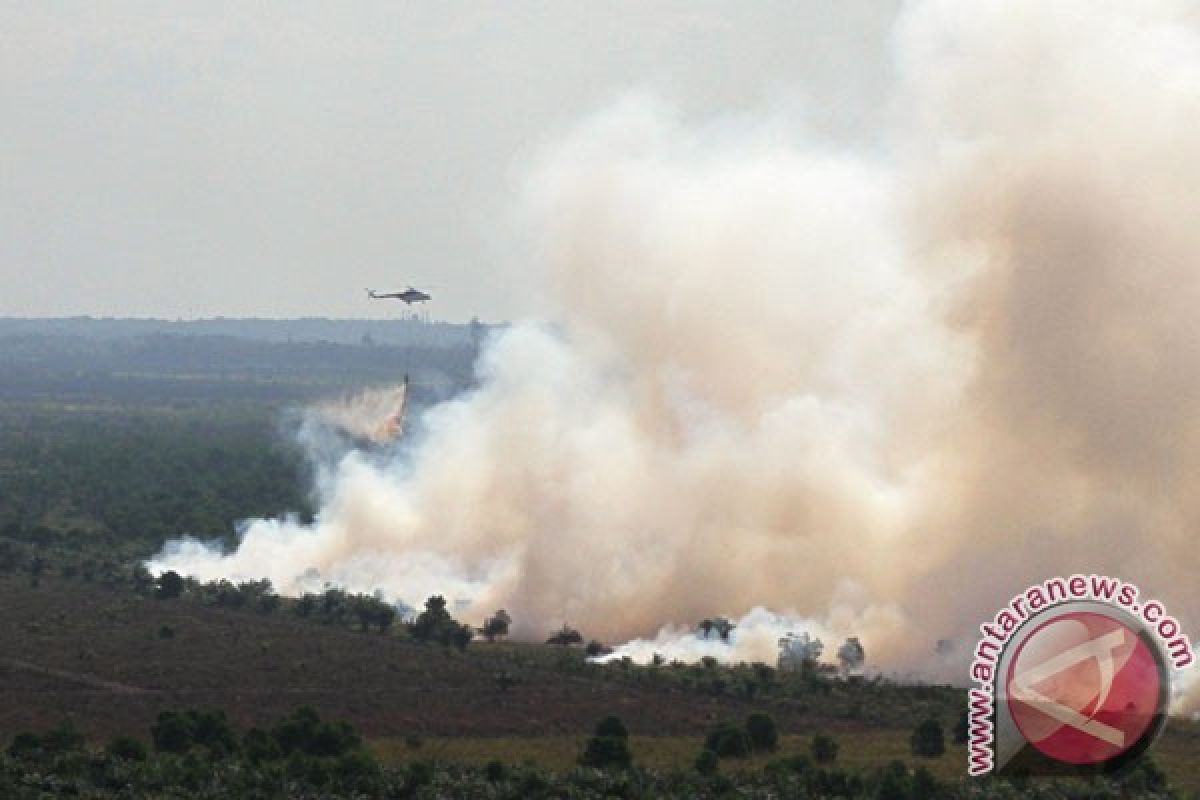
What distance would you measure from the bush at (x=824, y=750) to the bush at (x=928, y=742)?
2.77 meters

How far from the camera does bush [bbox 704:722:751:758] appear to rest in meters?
77.7

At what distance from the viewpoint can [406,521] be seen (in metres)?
125

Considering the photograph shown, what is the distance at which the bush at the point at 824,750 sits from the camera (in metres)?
76.5

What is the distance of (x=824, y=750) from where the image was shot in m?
76.6

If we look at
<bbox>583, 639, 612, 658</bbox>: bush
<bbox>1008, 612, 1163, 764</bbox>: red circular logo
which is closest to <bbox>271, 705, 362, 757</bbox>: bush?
<bbox>1008, 612, 1163, 764</bbox>: red circular logo

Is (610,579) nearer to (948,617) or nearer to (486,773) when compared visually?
(948,617)

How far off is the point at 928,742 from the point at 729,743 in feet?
22.3

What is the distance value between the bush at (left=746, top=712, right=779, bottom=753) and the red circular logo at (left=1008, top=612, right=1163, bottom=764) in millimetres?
8297

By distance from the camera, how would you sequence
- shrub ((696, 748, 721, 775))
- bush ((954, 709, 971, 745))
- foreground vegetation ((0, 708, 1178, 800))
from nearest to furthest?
foreground vegetation ((0, 708, 1178, 800)) < shrub ((696, 748, 721, 775)) < bush ((954, 709, 971, 745))

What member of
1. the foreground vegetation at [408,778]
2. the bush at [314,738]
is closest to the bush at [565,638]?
the bush at [314,738]

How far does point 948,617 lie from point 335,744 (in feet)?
106

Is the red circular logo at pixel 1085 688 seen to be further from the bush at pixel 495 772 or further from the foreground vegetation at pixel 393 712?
the bush at pixel 495 772

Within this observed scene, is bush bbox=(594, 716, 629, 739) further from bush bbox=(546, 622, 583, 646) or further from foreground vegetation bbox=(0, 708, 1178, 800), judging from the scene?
bush bbox=(546, 622, 583, 646)

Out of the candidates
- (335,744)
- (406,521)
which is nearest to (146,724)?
(335,744)
